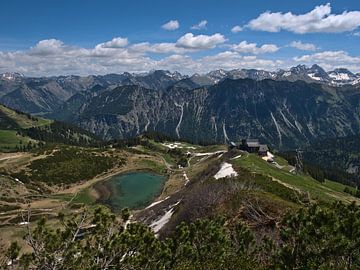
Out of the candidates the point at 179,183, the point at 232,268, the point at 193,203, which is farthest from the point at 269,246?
the point at 179,183

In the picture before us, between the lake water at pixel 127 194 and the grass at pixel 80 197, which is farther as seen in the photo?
the grass at pixel 80 197

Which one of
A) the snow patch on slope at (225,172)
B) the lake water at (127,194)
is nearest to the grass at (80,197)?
the lake water at (127,194)

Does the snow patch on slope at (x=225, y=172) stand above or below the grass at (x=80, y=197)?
above

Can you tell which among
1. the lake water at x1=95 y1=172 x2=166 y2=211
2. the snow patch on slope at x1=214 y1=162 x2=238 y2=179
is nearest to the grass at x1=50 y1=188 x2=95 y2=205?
the lake water at x1=95 y1=172 x2=166 y2=211

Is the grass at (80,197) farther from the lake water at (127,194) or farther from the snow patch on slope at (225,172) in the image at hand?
the snow patch on slope at (225,172)

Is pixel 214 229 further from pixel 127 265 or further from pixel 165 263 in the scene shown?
pixel 127 265

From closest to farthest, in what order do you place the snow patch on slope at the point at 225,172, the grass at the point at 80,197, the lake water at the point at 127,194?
1. the snow patch on slope at the point at 225,172
2. the lake water at the point at 127,194
3. the grass at the point at 80,197

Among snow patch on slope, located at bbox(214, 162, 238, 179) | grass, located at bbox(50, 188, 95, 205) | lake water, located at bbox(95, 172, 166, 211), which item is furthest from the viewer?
grass, located at bbox(50, 188, 95, 205)

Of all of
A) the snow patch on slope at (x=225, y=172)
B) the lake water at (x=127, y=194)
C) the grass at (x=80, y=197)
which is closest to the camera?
the snow patch on slope at (x=225, y=172)

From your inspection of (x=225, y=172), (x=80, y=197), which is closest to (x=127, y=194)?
(x=80, y=197)

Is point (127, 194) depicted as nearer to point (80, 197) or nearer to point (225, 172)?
point (80, 197)

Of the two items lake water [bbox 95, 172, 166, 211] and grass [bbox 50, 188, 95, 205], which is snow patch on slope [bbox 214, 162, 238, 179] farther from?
grass [bbox 50, 188, 95, 205]
